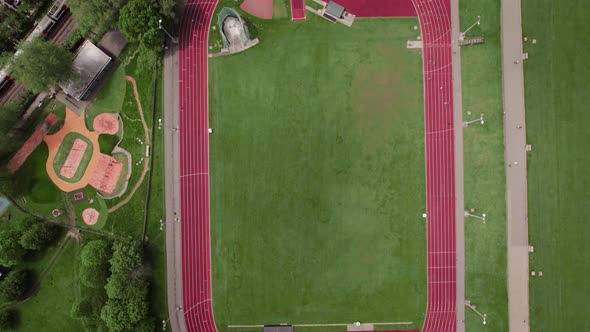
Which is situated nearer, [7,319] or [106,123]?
[7,319]

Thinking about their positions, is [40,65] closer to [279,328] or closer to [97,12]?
[97,12]

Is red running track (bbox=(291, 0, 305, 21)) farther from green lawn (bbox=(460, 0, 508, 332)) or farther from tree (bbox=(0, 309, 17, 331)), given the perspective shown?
tree (bbox=(0, 309, 17, 331))

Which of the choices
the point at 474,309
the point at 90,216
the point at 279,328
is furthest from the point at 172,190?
the point at 474,309

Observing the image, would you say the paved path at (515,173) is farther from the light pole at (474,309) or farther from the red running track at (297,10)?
the red running track at (297,10)

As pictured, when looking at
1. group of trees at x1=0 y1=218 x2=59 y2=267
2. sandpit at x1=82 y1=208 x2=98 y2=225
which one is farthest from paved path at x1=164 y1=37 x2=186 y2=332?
group of trees at x1=0 y1=218 x2=59 y2=267

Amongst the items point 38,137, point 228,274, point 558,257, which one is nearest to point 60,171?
point 38,137

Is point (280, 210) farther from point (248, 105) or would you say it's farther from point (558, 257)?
point (558, 257)
